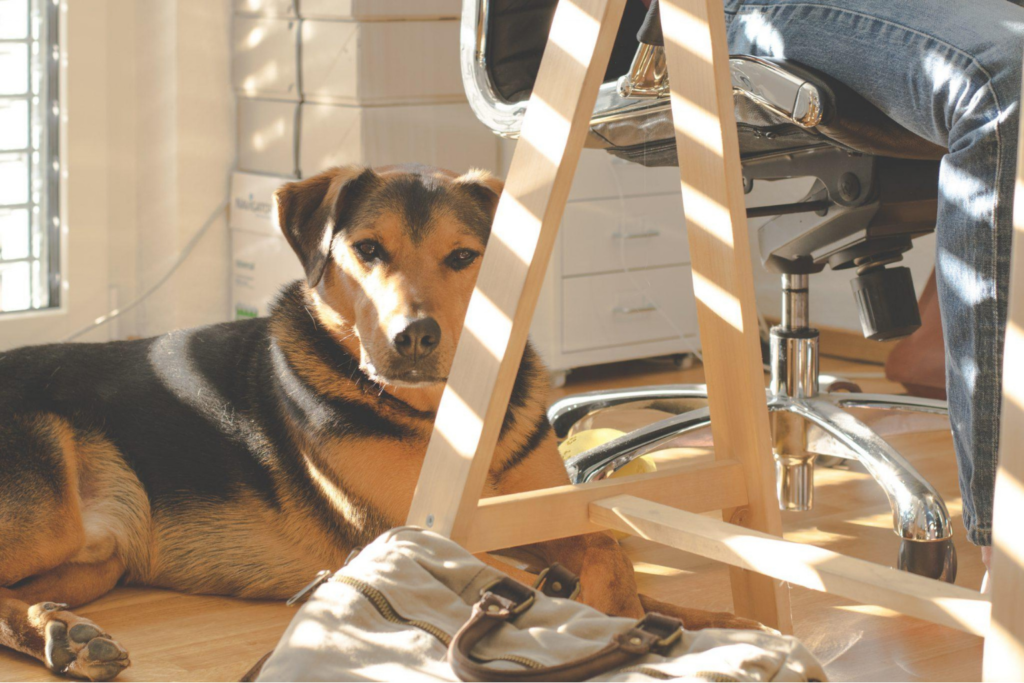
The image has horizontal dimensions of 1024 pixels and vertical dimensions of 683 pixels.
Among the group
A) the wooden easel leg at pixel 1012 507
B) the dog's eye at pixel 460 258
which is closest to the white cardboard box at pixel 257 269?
the dog's eye at pixel 460 258

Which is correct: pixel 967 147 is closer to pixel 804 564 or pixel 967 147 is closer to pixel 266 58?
pixel 804 564

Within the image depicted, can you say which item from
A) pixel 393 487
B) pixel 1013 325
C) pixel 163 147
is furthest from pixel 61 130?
pixel 1013 325

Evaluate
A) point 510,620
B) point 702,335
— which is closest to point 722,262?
point 702,335

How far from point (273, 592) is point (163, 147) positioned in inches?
92.3

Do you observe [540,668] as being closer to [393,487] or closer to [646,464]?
[393,487]

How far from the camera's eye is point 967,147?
127cm

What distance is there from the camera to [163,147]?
3.65 meters

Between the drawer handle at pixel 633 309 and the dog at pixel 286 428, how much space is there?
170cm

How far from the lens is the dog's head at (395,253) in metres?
1.50

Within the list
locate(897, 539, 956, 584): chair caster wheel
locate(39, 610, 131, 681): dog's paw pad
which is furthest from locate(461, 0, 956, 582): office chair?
locate(39, 610, 131, 681): dog's paw pad

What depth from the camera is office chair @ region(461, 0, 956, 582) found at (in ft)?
5.08

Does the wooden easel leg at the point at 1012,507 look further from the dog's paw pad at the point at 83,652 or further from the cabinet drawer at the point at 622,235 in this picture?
the cabinet drawer at the point at 622,235

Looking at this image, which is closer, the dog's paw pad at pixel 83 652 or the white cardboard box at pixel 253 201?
the dog's paw pad at pixel 83 652

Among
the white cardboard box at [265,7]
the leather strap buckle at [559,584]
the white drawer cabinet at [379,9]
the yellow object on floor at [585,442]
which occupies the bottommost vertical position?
the yellow object on floor at [585,442]
